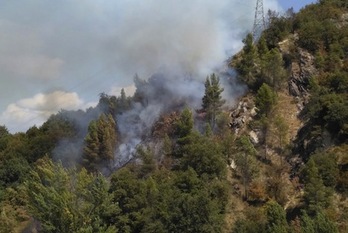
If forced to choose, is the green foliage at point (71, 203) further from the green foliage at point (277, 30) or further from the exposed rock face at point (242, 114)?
the green foliage at point (277, 30)

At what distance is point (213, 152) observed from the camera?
63.7 metres

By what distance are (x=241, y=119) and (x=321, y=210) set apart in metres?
28.5

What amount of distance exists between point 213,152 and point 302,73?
93.5ft

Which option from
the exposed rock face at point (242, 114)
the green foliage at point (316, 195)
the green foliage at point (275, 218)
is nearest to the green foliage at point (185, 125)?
the exposed rock face at point (242, 114)

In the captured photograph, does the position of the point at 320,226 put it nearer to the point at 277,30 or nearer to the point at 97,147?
the point at 97,147

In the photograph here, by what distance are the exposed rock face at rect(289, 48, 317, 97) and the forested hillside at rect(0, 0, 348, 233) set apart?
0.19m

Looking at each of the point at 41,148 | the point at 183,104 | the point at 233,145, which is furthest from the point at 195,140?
the point at 41,148

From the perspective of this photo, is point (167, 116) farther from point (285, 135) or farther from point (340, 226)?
point (340, 226)

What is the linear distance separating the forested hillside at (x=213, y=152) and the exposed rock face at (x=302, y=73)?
0.19 m

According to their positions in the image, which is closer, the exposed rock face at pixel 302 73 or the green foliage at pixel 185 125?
the green foliage at pixel 185 125

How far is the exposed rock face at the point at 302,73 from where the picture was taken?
81125 mm

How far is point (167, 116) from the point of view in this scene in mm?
83312

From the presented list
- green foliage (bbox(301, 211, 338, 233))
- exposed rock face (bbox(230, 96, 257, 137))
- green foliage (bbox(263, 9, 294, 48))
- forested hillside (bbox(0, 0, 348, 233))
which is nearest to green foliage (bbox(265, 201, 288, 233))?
forested hillside (bbox(0, 0, 348, 233))

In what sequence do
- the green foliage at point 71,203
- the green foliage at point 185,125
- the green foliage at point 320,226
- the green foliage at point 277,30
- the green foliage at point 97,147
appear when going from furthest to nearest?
1. the green foliage at point 277,30
2. the green foliage at point 97,147
3. the green foliage at point 185,125
4. the green foliage at point 71,203
5. the green foliage at point 320,226
